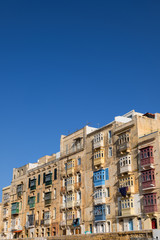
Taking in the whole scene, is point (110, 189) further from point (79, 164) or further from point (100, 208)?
point (79, 164)

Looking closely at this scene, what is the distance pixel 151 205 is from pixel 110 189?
30.1 ft

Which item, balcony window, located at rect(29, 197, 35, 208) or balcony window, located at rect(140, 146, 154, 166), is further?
balcony window, located at rect(29, 197, 35, 208)

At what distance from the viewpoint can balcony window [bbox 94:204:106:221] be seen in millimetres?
52984

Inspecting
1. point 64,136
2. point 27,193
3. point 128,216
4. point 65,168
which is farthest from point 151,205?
point 27,193

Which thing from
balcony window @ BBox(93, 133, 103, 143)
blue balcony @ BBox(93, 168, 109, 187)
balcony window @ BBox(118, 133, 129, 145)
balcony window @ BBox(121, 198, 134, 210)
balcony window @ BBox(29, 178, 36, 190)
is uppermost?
balcony window @ BBox(93, 133, 103, 143)

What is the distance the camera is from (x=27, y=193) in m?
76.4

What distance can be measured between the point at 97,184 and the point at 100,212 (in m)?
4.32

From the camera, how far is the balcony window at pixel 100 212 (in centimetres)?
5298

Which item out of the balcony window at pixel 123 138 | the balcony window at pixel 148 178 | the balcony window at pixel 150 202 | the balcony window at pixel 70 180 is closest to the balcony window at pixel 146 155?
the balcony window at pixel 148 178

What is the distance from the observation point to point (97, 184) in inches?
2178

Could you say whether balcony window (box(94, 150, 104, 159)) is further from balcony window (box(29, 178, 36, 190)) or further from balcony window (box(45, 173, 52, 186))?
balcony window (box(29, 178, 36, 190))

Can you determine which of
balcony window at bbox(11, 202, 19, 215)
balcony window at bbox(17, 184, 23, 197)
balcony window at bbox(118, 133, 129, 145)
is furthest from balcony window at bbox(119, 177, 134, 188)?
balcony window at bbox(11, 202, 19, 215)

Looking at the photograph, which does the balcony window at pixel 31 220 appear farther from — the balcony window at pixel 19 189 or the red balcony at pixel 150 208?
the red balcony at pixel 150 208

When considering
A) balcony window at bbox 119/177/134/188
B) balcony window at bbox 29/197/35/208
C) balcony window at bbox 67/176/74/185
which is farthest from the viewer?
balcony window at bbox 29/197/35/208
